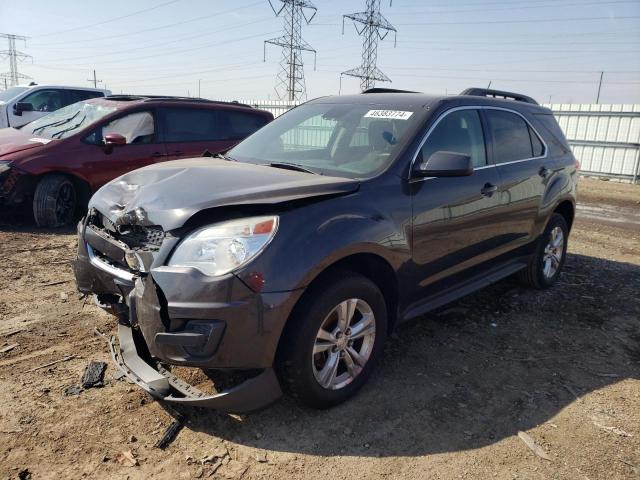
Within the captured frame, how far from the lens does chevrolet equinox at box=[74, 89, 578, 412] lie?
8.07 ft

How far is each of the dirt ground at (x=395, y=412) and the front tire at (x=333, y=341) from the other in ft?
0.60

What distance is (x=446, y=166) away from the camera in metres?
3.16

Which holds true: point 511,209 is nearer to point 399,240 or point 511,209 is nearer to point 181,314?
point 399,240

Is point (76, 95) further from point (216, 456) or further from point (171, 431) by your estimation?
point (216, 456)

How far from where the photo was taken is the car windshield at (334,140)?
11.0 feet

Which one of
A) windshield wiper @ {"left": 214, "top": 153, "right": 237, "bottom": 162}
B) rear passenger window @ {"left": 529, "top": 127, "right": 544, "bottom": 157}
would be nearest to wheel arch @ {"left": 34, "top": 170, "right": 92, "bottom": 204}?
windshield wiper @ {"left": 214, "top": 153, "right": 237, "bottom": 162}

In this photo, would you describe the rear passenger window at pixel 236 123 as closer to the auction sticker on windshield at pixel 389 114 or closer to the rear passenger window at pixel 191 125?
the rear passenger window at pixel 191 125

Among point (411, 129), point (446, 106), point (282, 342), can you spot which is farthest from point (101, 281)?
point (446, 106)

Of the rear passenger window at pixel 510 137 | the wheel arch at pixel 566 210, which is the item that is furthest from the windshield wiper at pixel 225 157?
the wheel arch at pixel 566 210

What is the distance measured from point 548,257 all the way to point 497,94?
5.70 ft

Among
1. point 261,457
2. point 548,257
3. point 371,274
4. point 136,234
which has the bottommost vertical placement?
point 261,457

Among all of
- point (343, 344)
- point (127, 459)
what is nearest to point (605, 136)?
point (343, 344)

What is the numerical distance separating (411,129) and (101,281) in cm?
219

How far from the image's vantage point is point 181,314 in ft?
7.94
